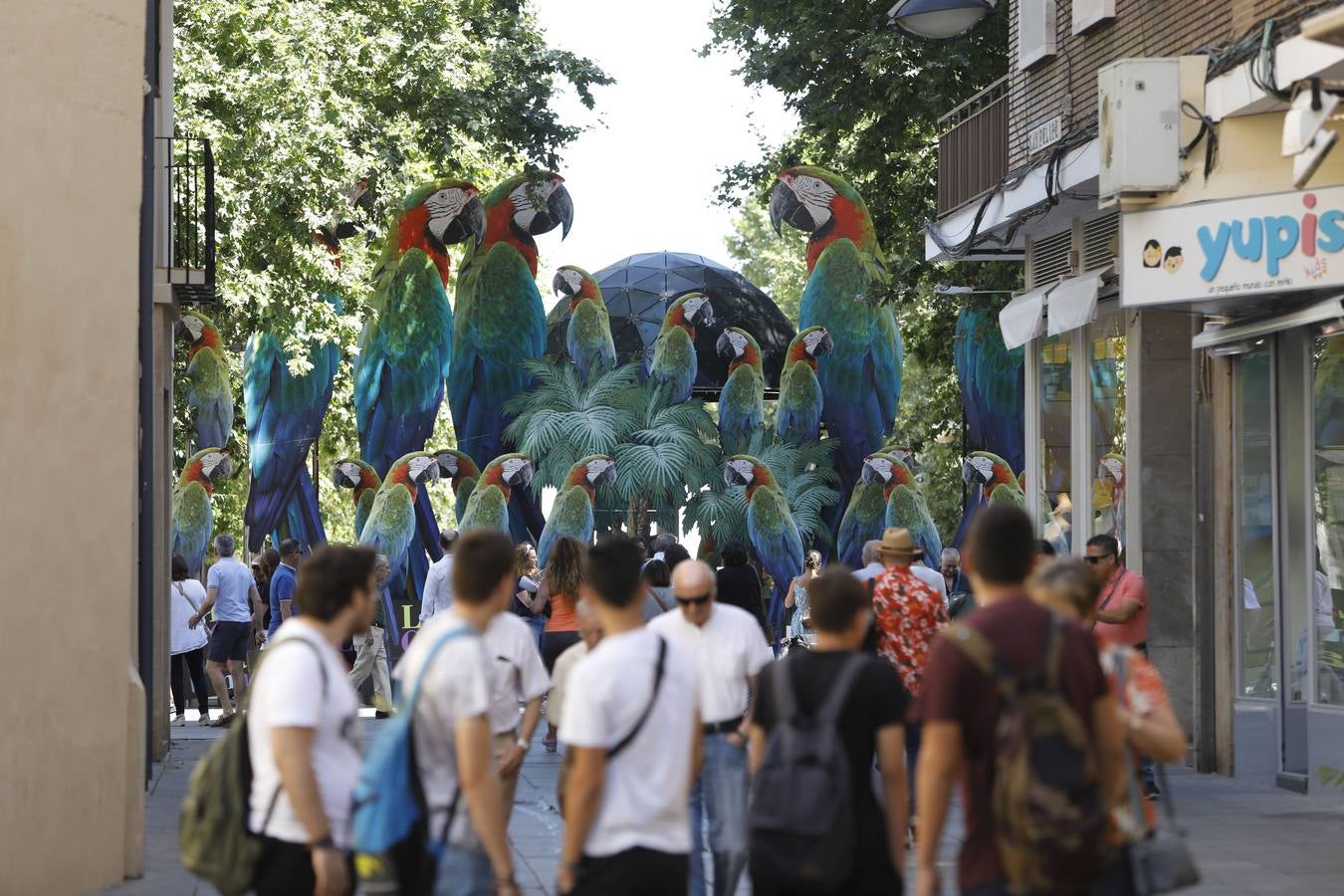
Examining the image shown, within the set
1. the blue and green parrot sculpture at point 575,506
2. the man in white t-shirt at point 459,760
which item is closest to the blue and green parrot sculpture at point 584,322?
the blue and green parrot sculpture at point 575,506

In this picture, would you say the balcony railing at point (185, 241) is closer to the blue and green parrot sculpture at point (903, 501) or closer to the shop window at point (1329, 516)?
the shop window at point (1329, 516)

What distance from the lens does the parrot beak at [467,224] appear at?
30.4 m

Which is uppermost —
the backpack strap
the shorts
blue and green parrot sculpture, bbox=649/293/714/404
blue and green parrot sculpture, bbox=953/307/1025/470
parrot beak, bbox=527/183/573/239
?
parrot beak, bbox=527/183/573/239

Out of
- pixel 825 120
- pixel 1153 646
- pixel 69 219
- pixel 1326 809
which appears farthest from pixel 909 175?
pixel 69 219

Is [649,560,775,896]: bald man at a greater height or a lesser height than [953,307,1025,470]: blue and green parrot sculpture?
lesser

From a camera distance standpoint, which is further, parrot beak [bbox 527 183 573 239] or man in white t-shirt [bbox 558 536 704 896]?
parrot beak [bbox 527 183 573 239]

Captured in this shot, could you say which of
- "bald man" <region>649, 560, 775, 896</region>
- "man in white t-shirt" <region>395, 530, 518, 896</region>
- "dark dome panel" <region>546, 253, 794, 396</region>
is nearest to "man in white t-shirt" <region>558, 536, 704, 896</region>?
"man in white t-shirt" <region>395, 530, 518, 896</region>

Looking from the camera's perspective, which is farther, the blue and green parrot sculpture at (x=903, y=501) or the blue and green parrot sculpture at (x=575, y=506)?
the blue and green parrot sculpture at (x=903, y=501)

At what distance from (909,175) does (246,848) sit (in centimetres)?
2191

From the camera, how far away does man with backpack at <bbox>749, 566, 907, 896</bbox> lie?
18.2ft

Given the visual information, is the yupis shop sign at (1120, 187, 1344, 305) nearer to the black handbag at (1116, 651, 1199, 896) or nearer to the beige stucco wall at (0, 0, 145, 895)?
the beige stucco wall at (0, 0, 145, 895)

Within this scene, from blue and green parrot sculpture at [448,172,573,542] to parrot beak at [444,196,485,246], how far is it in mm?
383

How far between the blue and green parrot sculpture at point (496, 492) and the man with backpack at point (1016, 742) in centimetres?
2566

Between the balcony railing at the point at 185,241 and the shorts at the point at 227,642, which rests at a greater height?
the balcony railing at the point at 185,241
